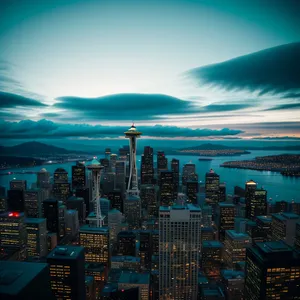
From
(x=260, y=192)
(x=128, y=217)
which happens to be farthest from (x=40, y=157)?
(x=260, y=192)

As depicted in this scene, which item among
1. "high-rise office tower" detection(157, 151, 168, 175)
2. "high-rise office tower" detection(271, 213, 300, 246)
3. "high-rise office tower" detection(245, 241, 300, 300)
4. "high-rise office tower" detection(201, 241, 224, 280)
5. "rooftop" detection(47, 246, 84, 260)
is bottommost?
"high-rise office tower" detection(201, 241, 224, 280)

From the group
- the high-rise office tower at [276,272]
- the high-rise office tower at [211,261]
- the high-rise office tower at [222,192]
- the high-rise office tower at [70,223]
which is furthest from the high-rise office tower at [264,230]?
the high-rise office tower at [70,223]

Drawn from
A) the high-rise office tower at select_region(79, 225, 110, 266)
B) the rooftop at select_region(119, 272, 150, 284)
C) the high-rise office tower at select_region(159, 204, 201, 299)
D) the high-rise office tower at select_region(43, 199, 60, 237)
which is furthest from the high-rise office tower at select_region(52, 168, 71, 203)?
the high-rise office tower at select_region(159, 204, 201, 299)

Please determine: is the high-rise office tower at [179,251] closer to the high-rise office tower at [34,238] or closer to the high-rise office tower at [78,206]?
the high-rise office tower at [34,238]

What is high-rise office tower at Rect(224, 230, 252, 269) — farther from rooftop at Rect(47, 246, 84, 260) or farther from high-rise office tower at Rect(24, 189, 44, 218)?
high-rise office tower at Rect(24, 189, 44, 218)

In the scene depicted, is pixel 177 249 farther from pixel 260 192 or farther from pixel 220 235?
pixel 260 192

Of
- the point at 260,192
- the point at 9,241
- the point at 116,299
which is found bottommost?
the point at 116,299

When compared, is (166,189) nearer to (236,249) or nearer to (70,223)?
(70,223)
